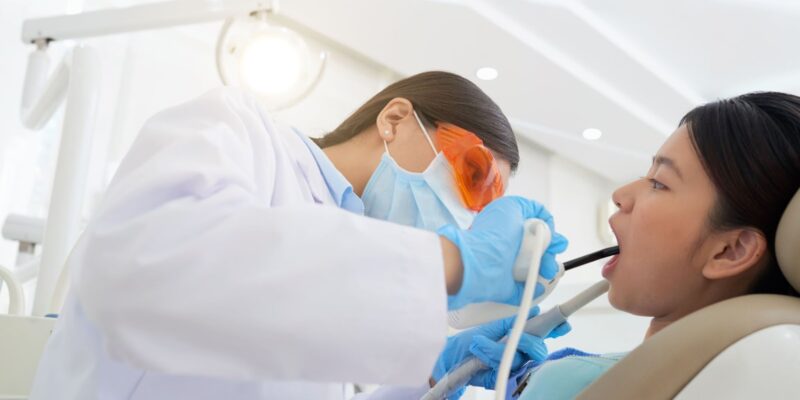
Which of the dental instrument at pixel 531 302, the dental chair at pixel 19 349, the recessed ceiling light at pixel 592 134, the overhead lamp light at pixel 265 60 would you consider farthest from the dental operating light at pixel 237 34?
the recessed ceiling light at pixel 592 134

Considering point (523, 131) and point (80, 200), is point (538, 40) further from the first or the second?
point (80, 200)

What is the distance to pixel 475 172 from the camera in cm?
135

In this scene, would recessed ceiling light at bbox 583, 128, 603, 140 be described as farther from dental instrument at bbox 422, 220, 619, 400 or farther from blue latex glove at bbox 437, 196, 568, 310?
blue latex glove at bbox 437, 196, 568, 310

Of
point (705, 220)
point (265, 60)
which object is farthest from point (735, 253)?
point (265, 60)

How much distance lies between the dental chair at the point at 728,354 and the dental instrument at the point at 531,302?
0.54 ft

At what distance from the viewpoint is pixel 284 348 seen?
2.64ft

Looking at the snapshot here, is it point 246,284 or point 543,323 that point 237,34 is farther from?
point 246,284

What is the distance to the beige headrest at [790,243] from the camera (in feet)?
3.40

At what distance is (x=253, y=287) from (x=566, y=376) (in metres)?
0.65

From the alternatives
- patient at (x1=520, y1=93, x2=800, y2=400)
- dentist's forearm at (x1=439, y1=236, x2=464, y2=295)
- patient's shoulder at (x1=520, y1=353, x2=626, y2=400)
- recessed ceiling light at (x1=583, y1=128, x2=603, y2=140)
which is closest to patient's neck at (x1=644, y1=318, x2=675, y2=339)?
patient at (x1=520, y1=93, x2=800, y2=400)

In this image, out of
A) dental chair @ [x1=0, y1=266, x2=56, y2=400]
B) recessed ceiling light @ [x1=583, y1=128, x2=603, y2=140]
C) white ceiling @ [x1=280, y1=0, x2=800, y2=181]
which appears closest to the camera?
dental chair @ [x1=0, y1=266, x2=56, y2=400]

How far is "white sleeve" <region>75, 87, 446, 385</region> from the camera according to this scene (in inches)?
31.6

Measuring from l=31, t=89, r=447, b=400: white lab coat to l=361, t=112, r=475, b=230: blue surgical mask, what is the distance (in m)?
0.45

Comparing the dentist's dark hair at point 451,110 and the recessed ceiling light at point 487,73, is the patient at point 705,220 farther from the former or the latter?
the recessed ceiling light at point 487,73
